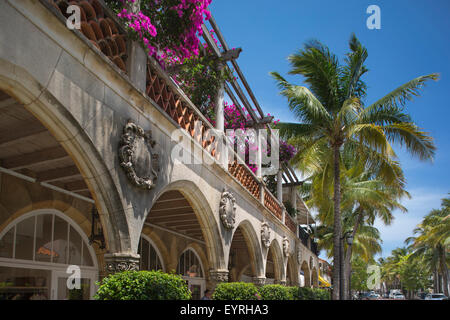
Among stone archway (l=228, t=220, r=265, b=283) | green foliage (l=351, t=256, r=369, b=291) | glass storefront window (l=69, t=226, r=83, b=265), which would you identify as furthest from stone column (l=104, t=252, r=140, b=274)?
green foliage (l=351, t=256, r=369, b=291)

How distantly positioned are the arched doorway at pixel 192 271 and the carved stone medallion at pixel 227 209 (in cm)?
422

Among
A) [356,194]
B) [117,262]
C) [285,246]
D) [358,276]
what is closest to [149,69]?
[117,262]

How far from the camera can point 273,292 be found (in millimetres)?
13312

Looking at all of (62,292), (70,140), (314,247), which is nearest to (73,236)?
(62,292)

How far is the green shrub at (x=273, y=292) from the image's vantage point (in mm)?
12719

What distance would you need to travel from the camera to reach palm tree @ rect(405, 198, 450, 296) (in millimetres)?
38125

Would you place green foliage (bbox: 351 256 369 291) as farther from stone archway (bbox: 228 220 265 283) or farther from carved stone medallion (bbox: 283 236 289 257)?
carved stone medallion (bbox: 283 236 289 257)

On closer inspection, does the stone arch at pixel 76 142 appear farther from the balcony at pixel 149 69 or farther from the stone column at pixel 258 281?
the stone column at pixel 258 281

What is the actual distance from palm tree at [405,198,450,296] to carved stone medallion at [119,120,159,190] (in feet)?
112

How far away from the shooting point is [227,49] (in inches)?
464

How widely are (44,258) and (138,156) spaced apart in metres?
3.49

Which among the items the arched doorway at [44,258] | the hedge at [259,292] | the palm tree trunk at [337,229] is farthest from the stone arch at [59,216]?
the palm tree trunk at [337,229]

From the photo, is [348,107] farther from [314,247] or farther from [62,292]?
[314,247]

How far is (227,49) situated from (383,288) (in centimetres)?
17405
